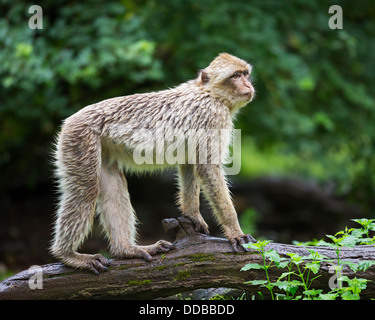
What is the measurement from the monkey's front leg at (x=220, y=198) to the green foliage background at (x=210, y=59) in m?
2.67

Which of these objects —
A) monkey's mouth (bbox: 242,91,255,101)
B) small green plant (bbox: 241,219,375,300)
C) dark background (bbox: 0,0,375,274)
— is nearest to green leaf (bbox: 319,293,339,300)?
small green plant (bbox: 241,219,375,300)

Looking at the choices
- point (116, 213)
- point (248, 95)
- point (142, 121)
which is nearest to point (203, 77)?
point (248, 95)

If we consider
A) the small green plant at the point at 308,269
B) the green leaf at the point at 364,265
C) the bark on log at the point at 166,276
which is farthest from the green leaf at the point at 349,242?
the bark on log at the point at 166,276

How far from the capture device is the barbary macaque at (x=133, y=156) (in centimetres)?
566

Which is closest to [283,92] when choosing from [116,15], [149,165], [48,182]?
[116,15]

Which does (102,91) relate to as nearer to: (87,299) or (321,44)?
(321,44)

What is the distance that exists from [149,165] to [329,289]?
7.95 ft

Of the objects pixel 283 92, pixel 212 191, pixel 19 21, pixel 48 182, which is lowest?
pixel 212 191

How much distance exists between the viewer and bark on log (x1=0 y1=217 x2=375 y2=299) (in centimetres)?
533

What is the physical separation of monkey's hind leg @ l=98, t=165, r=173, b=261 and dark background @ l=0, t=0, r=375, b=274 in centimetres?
249

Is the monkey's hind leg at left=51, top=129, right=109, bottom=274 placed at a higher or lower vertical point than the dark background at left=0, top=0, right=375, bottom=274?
lower

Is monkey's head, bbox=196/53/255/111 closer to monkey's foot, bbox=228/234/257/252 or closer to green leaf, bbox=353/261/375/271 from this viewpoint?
monkey's foot, bbox=228/234/257/252

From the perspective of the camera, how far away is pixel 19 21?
8.38 metres

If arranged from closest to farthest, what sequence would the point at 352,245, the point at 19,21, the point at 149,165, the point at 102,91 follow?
the point at 352,245
the point at 149,165
the point at 19,21
the point at 102,91
